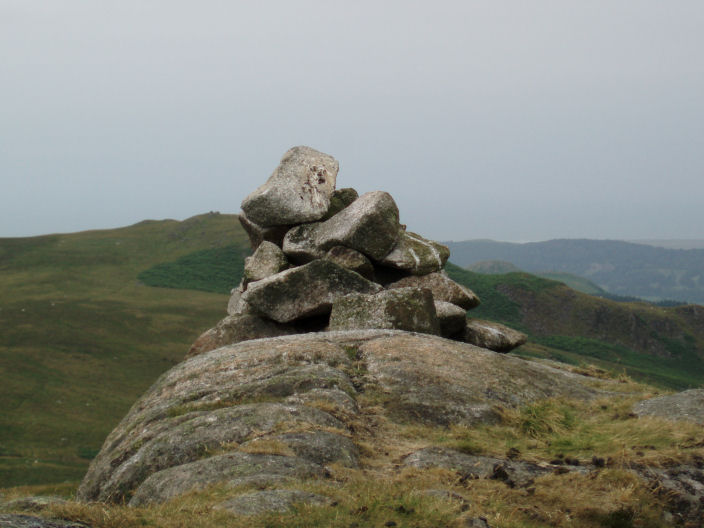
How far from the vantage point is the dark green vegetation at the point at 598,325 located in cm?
12638

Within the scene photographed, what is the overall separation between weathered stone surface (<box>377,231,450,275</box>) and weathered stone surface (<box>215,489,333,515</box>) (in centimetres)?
1627

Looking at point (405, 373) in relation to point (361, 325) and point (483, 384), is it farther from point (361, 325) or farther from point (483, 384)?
point (361, 325)

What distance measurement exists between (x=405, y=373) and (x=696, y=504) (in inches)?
291

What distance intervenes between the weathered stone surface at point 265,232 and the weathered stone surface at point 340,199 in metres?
1.99

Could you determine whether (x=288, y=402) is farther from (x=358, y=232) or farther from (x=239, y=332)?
(x=358, y=232)

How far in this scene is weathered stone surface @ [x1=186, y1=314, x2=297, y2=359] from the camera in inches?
925

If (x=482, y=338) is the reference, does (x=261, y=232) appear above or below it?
above

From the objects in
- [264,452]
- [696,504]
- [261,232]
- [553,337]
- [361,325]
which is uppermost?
[261,232]

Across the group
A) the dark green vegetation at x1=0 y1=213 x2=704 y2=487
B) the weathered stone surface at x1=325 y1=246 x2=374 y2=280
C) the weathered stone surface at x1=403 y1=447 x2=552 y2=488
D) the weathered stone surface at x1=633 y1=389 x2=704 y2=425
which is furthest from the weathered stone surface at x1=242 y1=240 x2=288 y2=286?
the dark green vegetation at x1=0 y1=213 x2=704 y2=487

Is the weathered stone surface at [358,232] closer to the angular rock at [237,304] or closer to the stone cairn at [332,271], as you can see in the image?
the stone cairn at [332,271]

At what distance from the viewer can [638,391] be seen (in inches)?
734

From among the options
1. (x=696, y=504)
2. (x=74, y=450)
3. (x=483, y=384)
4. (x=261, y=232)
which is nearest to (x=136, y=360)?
(x=74, y=450)

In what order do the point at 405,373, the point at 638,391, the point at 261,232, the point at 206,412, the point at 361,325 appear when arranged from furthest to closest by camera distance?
the point at 261,232
the point at 361,325
the point at 638,391
the point at 405,373
the point at 206,412

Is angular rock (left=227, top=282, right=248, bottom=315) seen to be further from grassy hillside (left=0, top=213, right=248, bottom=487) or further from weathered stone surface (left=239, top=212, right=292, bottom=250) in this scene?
grassy hillside (left=0, top=213, right=248, bottom=487)
